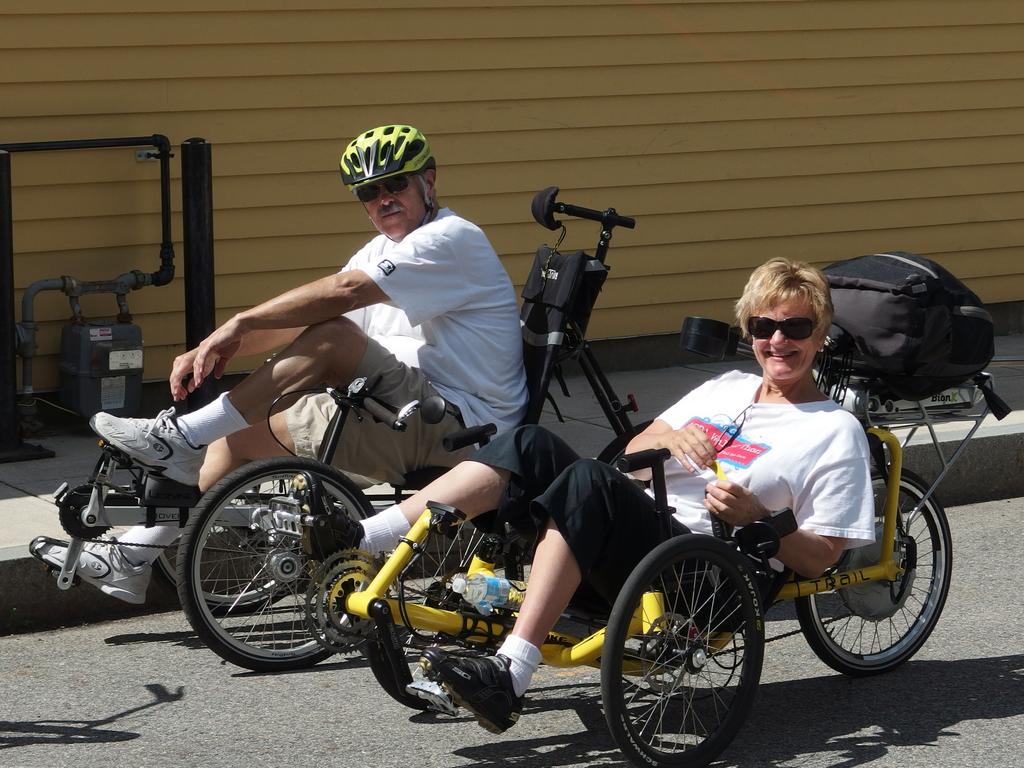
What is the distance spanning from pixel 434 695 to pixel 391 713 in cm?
64

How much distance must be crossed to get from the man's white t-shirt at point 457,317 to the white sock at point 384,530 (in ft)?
2.62

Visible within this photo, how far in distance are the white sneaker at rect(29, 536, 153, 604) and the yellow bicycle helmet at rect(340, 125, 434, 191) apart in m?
1.44

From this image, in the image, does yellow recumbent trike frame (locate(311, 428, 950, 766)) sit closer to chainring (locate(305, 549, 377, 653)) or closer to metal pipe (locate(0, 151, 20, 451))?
chainring (locate(305, 549, 377, 653))

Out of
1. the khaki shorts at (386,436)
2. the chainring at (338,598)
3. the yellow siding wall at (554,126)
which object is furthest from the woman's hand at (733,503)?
the yellow siding wall at (554,126)

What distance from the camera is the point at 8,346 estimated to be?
7.00 metres

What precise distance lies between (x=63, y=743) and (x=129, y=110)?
12.8ft

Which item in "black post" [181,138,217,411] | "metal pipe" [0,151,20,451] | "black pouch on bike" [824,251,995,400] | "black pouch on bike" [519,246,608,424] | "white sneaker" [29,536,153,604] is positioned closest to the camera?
"black pouch on bike" [824,251,995,400]

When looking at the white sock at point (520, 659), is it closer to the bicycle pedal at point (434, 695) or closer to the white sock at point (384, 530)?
the bicycle pedal at point (434, 695)

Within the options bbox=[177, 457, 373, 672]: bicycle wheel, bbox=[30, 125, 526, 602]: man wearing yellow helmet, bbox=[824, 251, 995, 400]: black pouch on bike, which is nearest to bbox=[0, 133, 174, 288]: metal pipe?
bbox=[30, 125, 526, 602]: man wearing yellow helmet

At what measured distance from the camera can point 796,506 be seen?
4.34 m

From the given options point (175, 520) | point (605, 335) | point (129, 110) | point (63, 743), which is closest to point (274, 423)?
point (175, 520)

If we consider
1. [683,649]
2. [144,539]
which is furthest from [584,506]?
[144,539]

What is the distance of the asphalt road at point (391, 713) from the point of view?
4289 mm

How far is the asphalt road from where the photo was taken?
4289 mm
